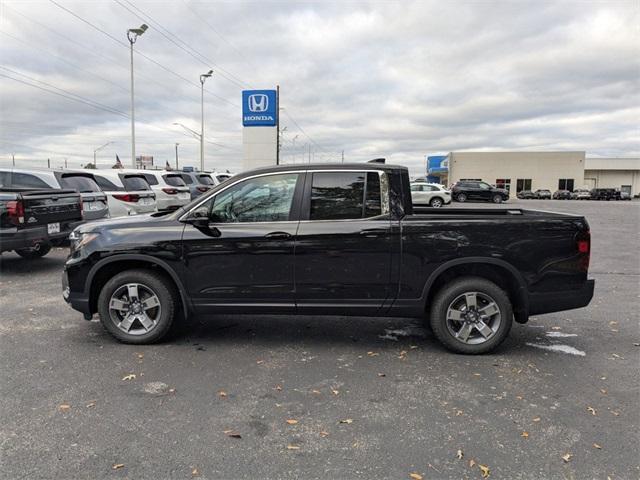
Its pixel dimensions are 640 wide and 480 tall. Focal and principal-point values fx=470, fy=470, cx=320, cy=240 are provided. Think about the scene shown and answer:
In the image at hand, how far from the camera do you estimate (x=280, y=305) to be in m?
4.61

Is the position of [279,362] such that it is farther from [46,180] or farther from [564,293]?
[46,180]

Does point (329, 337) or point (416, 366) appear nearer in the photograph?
point (416, 366)

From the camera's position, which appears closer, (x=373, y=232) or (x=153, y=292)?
(x=373, y=232)

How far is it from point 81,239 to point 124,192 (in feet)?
24.3

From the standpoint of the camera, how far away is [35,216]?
7918 millimetres

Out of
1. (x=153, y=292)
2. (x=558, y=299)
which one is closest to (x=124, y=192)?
(x=153, y=292)

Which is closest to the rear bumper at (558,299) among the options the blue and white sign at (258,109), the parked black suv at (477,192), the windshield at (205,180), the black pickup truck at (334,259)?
the black pickup truck at (334,259)

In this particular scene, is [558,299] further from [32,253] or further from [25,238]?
[32,253]

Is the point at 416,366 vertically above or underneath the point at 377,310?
underneath

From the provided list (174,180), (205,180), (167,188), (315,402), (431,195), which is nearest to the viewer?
(315,402)

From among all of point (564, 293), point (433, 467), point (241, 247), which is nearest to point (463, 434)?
point (433, 467)

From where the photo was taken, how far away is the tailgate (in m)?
7.81

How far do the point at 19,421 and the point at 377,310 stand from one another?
3.02 metres

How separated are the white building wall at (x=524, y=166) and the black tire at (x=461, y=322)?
227 feet
